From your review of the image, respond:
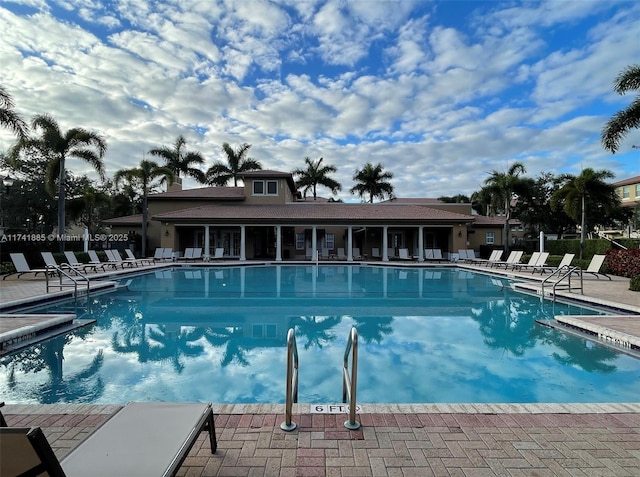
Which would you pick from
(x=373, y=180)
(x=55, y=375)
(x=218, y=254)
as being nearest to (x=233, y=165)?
(x=218, y=254)

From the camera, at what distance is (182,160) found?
1483 inches

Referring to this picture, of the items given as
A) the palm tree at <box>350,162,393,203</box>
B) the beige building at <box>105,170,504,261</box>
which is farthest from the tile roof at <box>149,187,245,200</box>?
the palm tree at <box>350,162,393,203</box>

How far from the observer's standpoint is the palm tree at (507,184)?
2870cm

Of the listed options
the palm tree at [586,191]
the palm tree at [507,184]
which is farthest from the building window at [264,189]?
the palm tree at [586,191]

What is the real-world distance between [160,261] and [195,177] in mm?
15050

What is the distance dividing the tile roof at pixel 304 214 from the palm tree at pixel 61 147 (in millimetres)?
5465

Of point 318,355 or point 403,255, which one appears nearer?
point 318,355

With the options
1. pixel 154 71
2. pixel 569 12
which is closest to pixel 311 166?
pixel 154 71

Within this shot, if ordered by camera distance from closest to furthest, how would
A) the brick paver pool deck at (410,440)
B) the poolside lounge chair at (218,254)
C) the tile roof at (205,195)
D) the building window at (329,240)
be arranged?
the brick paver pool deck at (410,440) → the poolside lounge chair at (218,254) → the tile roof at (205,195) → the building window at (329,240)

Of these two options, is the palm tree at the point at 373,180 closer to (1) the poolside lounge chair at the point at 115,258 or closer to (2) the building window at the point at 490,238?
(2) the building window at the point at 490,238

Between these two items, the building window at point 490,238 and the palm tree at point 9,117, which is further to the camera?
the building window at point 490,238

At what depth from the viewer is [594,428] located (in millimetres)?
3371

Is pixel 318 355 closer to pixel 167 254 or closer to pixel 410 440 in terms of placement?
pixel 410 440

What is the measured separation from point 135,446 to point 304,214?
80.1 feet
